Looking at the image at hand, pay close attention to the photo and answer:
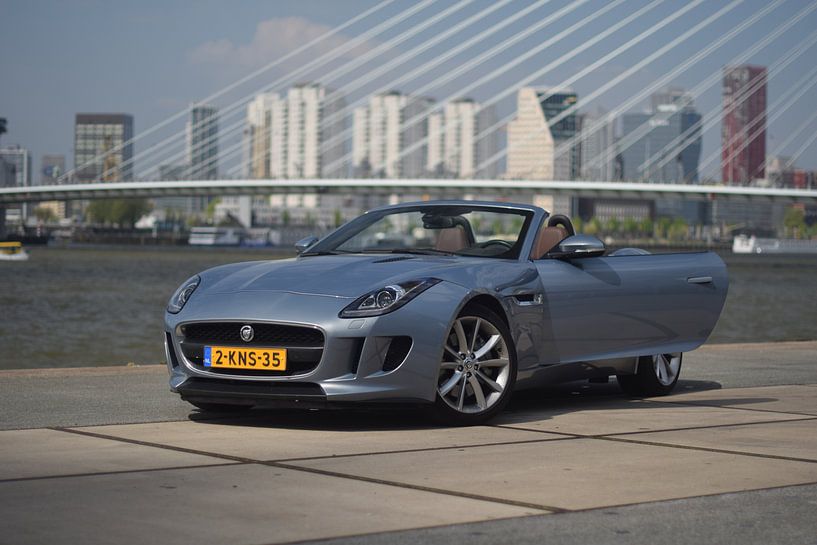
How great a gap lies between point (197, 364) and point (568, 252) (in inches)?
75.3

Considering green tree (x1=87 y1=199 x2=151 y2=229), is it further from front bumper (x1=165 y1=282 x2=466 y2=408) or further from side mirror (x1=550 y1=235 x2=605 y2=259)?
front bumper (x1=165 y1=282 x2=466 y2=408)

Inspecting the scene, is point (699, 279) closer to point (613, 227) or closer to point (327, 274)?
point (327, 274)

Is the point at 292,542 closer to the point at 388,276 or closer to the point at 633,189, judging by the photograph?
the point at 388,276

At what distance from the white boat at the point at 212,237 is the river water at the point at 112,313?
85.1 meters

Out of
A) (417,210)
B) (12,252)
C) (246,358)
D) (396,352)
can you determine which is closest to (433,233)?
(417,210)

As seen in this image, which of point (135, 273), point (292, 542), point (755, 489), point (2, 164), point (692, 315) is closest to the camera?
point (292, 542)

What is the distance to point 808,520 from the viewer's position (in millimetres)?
3688

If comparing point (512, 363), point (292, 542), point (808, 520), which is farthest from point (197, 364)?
point (808, 520)

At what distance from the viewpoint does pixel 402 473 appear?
4.42 metres

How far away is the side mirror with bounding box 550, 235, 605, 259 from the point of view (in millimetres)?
6414

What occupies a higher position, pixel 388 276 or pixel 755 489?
pixel 388 276

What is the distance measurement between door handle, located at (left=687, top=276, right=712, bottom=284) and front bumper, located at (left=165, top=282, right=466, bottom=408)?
1.97m

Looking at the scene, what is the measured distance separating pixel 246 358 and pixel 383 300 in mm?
632

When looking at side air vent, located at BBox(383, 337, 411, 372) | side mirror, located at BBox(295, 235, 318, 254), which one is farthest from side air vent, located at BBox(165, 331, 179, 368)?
side mirror, located at BBox(295, 235, 318, 254)
